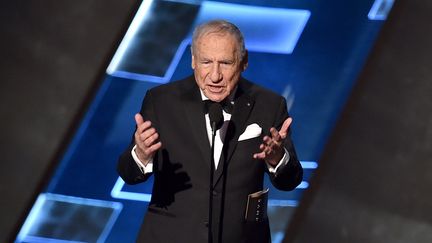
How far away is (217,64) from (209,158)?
0.25 m

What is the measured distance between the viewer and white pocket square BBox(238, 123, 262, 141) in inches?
86.4

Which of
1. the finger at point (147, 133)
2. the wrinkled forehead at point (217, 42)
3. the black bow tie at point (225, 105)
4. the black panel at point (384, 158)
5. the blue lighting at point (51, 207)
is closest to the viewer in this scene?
the finger at point (147, 133)

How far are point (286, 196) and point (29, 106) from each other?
4.25 feet

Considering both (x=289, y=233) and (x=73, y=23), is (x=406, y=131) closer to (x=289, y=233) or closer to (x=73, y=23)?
(x=289, y=233)

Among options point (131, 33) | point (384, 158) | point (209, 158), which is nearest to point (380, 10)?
point (384, 158)

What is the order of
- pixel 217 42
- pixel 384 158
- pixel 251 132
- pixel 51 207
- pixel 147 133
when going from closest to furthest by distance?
pixel 147 133 < pixel 217 42 < pixel 251 132 < pixel 51 207 < pixel 384 158

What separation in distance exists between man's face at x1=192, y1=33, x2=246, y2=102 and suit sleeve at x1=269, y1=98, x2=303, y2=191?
0.61ft

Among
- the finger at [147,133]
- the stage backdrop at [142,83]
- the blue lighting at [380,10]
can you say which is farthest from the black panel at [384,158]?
the finger at [147,133]

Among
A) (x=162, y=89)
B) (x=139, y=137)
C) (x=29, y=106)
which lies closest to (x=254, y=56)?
(x=29, y=106)

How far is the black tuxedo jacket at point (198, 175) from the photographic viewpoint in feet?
7.11

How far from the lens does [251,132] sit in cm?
221

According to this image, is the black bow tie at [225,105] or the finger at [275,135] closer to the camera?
the finger at [275,135]

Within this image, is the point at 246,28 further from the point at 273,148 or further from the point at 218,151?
the point at 273,148

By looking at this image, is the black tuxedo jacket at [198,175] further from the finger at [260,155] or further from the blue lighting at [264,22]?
the blue lighting at [264,22]
